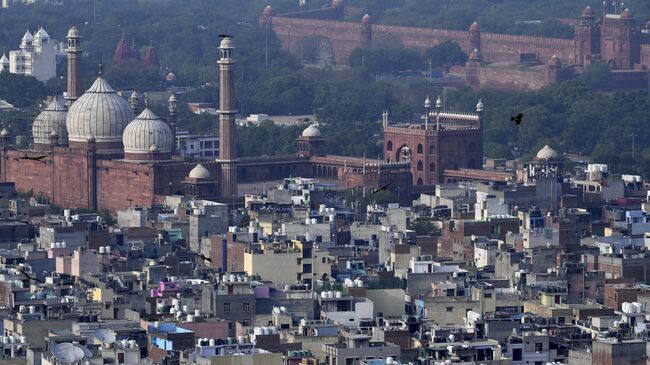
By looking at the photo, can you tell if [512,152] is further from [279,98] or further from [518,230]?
[518,230]

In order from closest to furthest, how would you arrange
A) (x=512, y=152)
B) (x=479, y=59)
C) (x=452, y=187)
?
(x=452, y=187) < (x=512, y=152) < (x=479, y=59)

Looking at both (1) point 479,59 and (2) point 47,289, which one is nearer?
(2) point 47,289

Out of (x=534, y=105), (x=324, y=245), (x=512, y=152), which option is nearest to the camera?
(x=324, y=245)

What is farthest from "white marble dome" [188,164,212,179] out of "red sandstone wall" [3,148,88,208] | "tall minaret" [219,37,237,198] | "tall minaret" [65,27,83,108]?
"tall minaret" [65,27,83,108]

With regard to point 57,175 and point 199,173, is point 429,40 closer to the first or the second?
point 57,175

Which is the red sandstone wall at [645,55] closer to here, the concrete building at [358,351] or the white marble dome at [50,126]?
the white marble dome at [50,126]

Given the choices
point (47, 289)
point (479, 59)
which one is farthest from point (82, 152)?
point (479, 59)

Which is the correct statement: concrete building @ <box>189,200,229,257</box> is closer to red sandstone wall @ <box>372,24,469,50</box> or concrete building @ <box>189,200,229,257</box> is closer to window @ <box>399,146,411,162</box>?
window @ <box>399,146,411,162</box>
